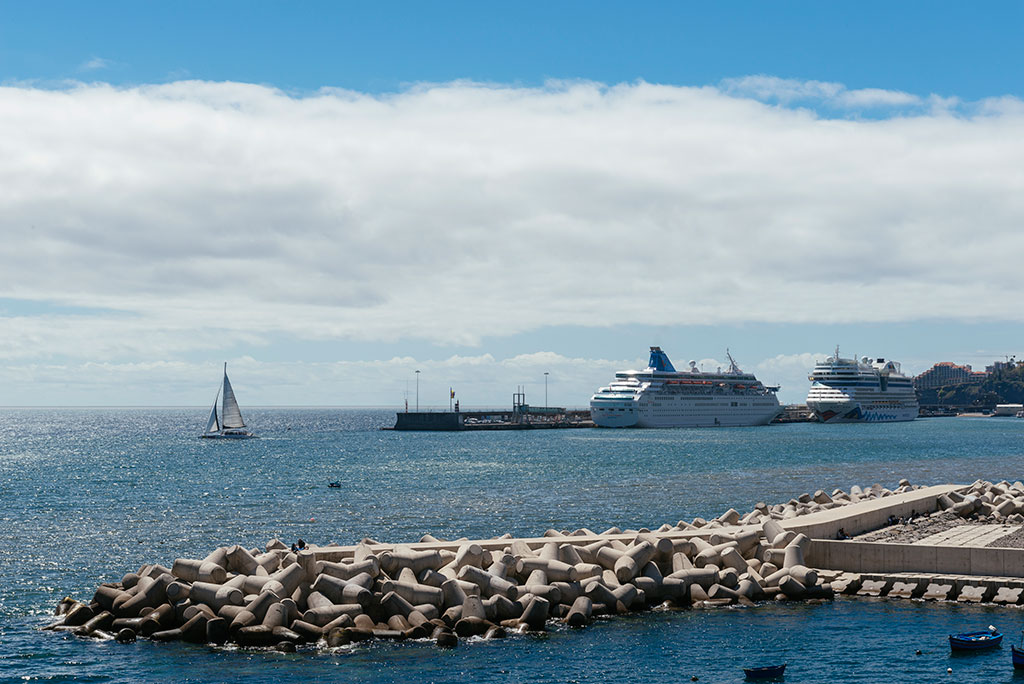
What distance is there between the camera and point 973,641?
715 inches

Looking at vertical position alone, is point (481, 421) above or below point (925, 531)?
above

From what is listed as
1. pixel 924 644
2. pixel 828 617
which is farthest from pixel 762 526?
pixel 924 644

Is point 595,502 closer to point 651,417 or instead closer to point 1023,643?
point 1023,643

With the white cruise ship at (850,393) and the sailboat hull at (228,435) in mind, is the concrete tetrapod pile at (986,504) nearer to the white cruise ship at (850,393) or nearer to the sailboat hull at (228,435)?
the sailboat hull at (228,435)

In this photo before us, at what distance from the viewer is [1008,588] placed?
70.6 ft

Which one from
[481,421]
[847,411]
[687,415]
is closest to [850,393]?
[847,411]

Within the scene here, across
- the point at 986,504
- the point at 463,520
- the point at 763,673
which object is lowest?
the point at 763,673

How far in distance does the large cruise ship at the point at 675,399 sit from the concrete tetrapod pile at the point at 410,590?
101825 millimetres

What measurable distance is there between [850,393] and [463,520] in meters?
120

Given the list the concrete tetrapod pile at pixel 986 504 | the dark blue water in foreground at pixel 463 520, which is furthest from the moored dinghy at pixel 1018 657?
the concrete tetrapod pile at pixel 986 504

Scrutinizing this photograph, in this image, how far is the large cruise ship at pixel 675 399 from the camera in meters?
125

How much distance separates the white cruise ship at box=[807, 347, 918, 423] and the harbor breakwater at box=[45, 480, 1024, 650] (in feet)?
424

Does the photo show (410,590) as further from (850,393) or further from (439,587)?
(850,393)

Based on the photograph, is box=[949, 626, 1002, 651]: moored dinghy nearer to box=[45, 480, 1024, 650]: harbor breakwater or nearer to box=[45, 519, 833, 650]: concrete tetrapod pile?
box=[45, 480, 1024, 650]: harbor breakwater
